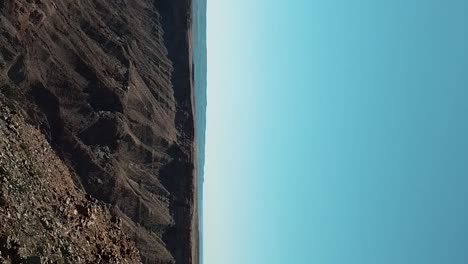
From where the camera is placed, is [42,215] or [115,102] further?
[115,102]

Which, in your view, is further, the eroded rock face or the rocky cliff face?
the rocky cliff face

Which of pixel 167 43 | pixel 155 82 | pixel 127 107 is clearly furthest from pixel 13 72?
pixel 167 43

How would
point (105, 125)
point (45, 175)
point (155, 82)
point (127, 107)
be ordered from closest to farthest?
point (45, 175) → point (105, 125) → point (127, 107) → point (155, 82)

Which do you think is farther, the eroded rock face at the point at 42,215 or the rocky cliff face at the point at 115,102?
the rocky cliff face at the point at 115,102

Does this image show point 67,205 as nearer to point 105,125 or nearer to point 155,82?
point 105,125

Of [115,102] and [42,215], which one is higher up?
[115,102]

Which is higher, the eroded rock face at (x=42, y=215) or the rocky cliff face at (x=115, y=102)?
the rocky cliff face at (x=115, y=102)

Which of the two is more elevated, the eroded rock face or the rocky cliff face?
the rocky cliff face

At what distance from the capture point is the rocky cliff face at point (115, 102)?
4503cm

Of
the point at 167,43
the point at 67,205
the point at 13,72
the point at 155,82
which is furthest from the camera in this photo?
the point at 167,43

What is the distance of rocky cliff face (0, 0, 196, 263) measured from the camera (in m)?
45.0

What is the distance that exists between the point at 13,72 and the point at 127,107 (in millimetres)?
16833

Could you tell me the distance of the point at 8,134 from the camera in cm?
2364

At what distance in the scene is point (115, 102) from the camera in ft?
184
